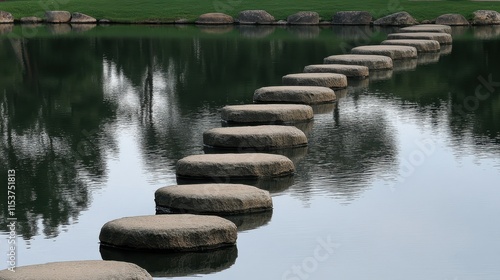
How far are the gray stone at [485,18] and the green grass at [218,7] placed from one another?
2.43 ft

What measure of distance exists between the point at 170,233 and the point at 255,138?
492 centimetres

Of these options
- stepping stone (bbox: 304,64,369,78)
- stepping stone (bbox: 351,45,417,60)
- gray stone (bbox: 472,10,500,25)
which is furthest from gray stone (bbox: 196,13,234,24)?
stepping stone (bbox: 304,64,369,78)

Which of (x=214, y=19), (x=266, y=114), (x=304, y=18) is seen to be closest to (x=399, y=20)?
(x=304, y=18)

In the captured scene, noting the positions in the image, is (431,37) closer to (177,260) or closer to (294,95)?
(294,95)

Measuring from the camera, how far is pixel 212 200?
1141 centimetres

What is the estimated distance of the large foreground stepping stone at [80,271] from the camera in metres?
8.80

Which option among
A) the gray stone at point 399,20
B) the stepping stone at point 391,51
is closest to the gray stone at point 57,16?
the gray stone at point 399,20

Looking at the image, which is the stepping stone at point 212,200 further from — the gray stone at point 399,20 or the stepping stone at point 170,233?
the gray stone at point 399,20

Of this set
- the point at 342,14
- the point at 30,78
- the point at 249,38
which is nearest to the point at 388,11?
the point at 342,14

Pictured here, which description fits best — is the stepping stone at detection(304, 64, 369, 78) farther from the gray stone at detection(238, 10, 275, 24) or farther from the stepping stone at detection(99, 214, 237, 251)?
the gray stone at detection(238, 10, 275, 24)

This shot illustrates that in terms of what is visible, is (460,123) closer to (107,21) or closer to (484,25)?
(484,25)

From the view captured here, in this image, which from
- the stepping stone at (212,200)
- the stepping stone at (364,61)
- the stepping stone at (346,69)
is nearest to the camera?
the stepping stone at (212,200)

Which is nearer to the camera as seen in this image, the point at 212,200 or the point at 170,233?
the point at 170,233

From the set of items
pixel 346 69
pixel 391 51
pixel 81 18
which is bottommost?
pixel 81 18
